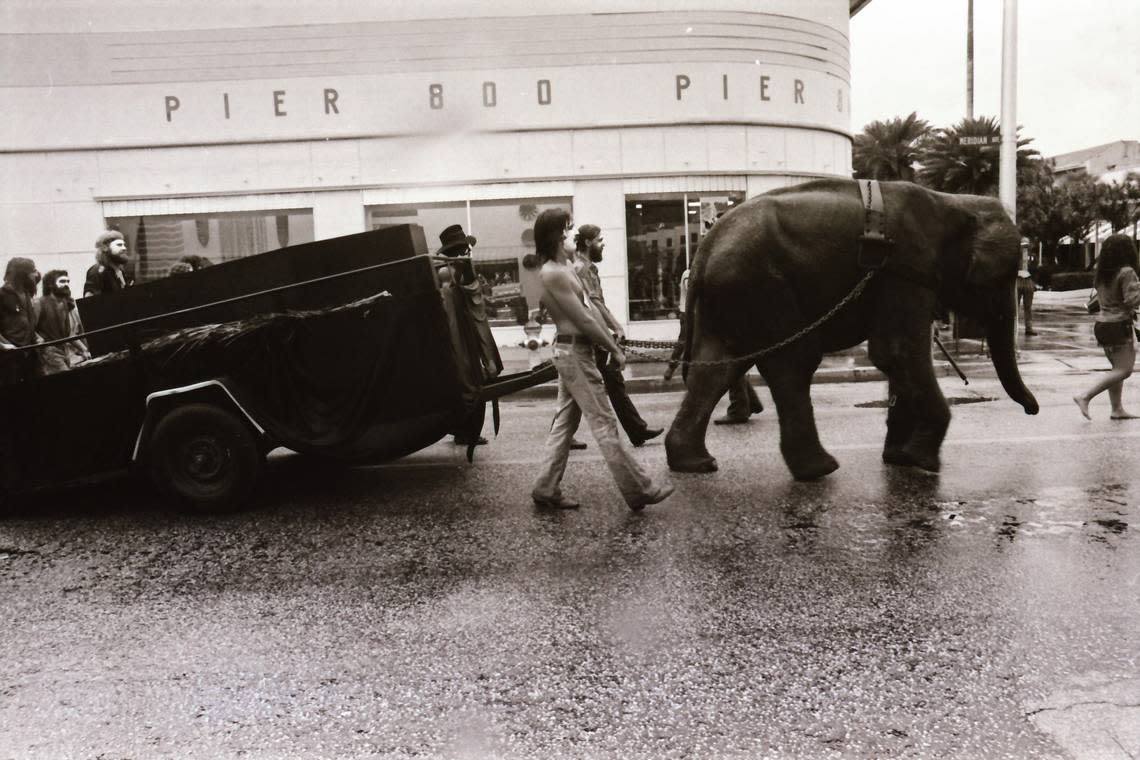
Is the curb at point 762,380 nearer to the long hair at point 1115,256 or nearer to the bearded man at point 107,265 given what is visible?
the long hair at point 1115,256

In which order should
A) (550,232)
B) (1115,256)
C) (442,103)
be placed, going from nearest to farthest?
(550,232), (1115,256), (442,103)

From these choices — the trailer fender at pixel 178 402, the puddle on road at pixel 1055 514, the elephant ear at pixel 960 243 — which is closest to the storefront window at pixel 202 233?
the trailer fender at pixel 178 402

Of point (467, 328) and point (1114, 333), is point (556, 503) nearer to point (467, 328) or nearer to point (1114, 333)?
point (467, 328)

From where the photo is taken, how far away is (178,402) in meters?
6.10

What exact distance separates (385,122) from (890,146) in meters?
35.8

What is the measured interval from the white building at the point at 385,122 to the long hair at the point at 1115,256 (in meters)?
10.0

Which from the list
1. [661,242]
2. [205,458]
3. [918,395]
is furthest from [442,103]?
[918,395]

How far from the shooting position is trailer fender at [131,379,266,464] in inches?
237

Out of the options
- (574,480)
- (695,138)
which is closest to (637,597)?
(574,480)

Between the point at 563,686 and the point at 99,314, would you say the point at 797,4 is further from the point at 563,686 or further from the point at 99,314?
the point at 563,686

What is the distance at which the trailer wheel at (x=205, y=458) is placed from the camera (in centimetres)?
600

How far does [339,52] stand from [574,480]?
12.9m

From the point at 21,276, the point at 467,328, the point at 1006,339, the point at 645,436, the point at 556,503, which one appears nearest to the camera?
the point at 556,503

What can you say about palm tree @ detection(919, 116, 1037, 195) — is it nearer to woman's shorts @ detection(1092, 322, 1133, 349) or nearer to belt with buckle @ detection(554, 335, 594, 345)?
woman's shorts @ detection(1092, 322, 1133, 349)
